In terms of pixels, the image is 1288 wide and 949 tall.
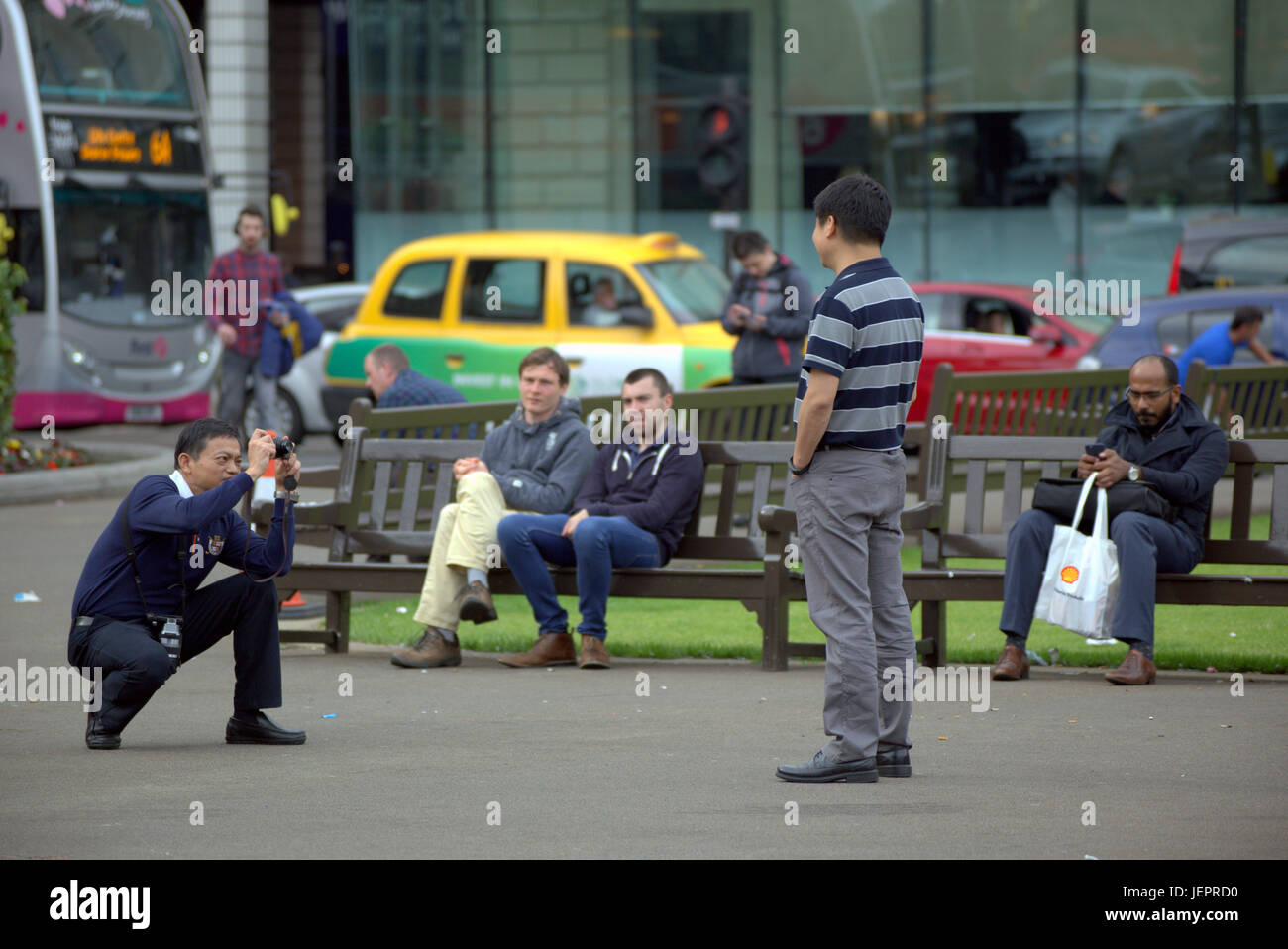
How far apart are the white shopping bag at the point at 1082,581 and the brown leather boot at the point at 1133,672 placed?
14cm

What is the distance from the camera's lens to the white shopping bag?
746 cm

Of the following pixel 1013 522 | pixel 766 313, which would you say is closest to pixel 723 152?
pixel 766 313

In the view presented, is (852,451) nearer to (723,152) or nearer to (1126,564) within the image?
(1126,564)

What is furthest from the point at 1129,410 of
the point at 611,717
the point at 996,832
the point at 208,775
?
the point at 208,775

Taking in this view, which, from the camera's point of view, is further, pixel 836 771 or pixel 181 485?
pixel 181 485

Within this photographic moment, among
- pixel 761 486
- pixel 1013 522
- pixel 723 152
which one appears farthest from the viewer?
pixel 723 152

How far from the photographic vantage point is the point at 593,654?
811 centimetres

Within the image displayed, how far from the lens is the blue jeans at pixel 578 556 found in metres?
8.12

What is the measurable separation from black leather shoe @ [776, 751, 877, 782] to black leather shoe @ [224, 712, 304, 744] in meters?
1.76

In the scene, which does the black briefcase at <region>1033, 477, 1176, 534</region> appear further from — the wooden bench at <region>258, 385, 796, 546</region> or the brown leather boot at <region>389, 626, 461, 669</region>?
the brown leather boot at <region>389, 626, 461, 669</region>

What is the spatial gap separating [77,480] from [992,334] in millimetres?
7617

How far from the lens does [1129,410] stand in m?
8.07

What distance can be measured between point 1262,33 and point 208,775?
21.5 meters

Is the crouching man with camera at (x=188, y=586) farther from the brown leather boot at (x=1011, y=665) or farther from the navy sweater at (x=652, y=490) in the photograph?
the brown leather boot at (x=1011, y=665)
